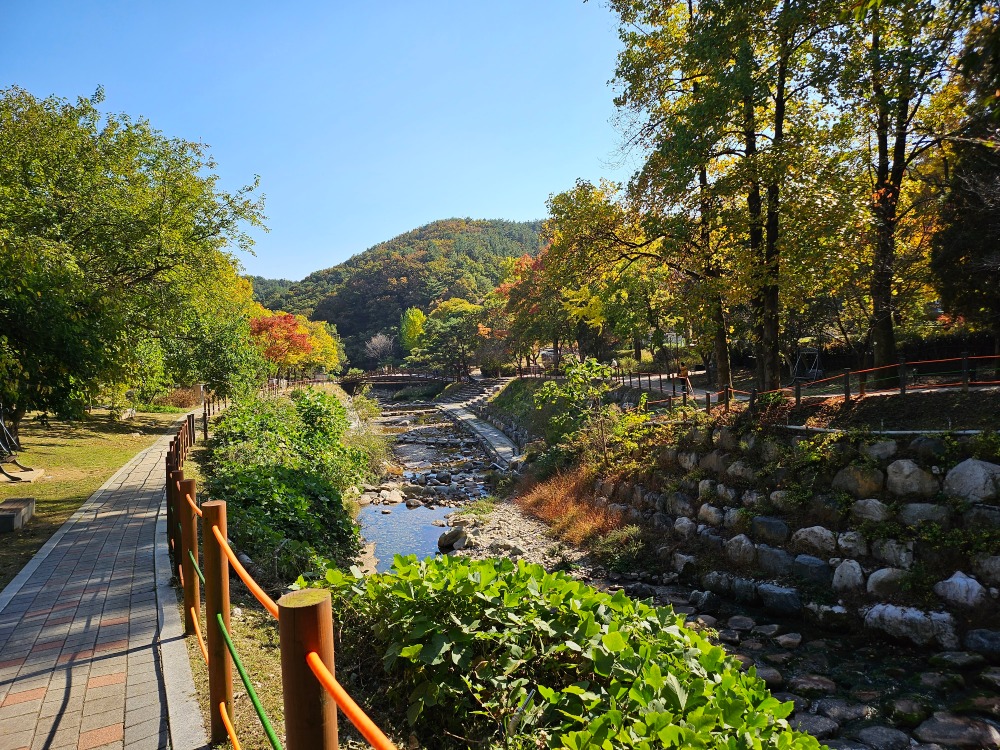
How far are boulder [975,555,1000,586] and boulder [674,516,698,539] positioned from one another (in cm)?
407

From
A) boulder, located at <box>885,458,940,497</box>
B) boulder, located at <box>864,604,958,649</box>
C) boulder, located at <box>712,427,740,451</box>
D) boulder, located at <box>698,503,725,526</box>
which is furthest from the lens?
boulder, located at <box>712,427,740,451</box>

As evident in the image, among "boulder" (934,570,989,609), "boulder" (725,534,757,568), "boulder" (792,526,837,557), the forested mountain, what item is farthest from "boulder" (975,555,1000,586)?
the forested mountain

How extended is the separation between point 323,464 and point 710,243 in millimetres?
9484

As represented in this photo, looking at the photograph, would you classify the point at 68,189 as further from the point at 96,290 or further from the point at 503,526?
the point at 503,526

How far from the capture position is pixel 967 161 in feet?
36.3

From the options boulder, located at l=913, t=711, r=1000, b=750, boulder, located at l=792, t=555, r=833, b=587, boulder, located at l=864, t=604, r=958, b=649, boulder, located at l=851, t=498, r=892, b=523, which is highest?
boulder, located at l=851, t=498, r=892, b=523

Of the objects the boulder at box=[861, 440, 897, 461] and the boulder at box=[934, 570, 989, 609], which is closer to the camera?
the boulder at box=[934, 570, 989, 609]

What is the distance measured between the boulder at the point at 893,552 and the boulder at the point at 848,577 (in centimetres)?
→ 30

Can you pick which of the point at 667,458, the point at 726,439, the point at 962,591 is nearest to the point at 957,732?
the point at 962,591

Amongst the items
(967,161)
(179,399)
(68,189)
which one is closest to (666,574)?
(967,161)

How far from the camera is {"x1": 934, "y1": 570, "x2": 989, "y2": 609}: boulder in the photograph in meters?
6.48

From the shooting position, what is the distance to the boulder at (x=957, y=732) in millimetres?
4953

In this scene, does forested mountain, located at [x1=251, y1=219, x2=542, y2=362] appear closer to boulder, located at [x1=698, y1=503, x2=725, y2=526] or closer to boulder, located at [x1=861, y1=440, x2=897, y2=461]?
boulder, located at [x1=698, y1=503, x2=725, y2=526]

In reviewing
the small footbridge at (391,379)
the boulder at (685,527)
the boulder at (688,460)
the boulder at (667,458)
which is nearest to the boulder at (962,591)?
the boulder at (685,527)
